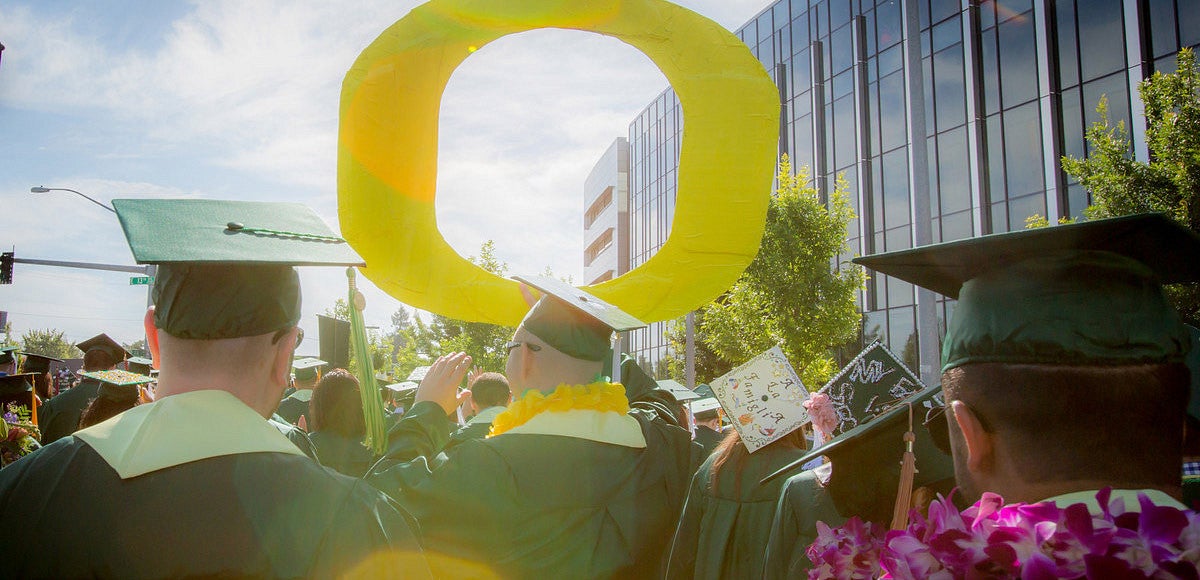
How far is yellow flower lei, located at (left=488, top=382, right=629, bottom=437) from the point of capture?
3.06 meters

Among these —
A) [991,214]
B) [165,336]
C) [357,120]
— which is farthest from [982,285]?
[991,214]

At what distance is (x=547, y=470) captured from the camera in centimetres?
291

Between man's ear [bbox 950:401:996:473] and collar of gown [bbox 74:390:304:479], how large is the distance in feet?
4.35

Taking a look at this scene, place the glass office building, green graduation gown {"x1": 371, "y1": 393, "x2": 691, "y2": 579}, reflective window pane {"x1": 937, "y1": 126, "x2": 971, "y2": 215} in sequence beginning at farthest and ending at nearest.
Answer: reflective window pane {"x1": 937, "y1": 126, "x2": 971, "y2": 215} → the glass office building → green graduation gown {"x1": 371, "y1": 393, "x2": 691, "y2": 579}

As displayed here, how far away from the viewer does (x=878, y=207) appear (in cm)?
2283

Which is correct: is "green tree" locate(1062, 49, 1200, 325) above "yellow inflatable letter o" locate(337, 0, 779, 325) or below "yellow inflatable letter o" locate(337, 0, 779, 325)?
above

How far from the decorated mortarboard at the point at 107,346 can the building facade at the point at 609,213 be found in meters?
28.8

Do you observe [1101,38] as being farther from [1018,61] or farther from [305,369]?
[305,369]

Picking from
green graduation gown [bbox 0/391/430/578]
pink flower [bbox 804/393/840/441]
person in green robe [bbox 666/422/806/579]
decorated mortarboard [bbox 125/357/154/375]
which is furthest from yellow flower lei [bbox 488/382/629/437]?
decorated mortarboard [bbox 125/357/154/375]

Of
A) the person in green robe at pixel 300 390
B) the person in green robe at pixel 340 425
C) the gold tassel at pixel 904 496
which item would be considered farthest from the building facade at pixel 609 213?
the gold tassel at pixel 904 496

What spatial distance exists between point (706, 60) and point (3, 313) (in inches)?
646

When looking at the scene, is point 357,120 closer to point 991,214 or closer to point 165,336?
point 165,336

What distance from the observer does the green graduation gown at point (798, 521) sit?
9.68 feet

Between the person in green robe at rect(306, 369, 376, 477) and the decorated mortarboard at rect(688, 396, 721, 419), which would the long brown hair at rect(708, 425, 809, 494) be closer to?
the person in green robe at rect(306, 369, 376, 477)
